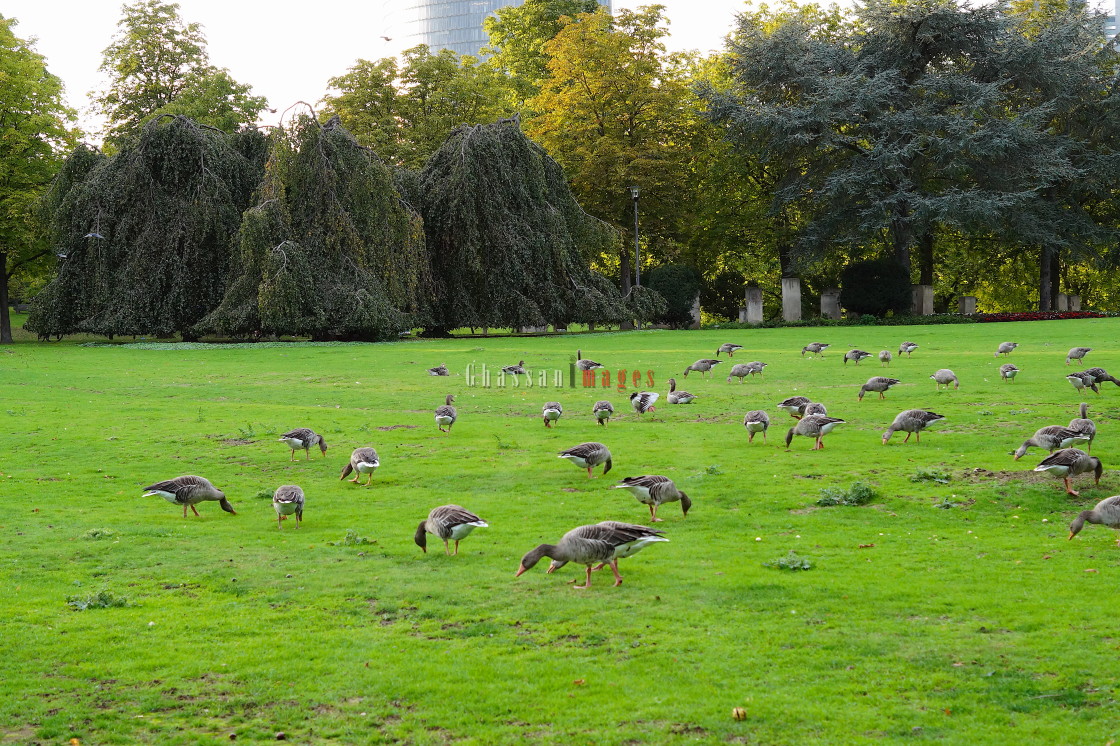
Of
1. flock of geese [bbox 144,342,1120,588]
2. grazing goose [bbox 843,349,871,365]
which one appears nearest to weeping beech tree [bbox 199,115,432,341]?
grazing goose [bbox 843,349,871,365]

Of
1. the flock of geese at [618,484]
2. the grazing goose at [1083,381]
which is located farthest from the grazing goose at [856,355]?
the grazing goose at [1083,381]

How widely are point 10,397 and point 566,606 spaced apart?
22.0 metres

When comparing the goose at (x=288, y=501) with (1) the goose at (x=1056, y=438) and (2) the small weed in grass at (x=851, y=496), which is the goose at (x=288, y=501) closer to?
(2) the small weed in grass at (x=851, y=496)

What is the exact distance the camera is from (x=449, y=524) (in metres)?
9.92

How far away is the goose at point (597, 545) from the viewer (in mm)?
8875

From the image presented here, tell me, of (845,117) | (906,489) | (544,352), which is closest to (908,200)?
(845,117)

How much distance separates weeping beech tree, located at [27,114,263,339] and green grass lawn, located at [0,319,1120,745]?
30.4 metres

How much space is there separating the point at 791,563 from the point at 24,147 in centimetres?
5530

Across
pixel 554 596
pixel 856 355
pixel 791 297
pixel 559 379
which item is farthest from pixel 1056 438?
pixel 791 297

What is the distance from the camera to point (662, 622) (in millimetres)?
8086

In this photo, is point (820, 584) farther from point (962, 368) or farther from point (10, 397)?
point (10, 397)

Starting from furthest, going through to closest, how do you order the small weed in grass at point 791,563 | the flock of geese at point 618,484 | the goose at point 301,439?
the goose at point 301,439 < the small weed in grass at point 791,563 < the flock of geese at point 618,484

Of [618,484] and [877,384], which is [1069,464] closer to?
[618,484]

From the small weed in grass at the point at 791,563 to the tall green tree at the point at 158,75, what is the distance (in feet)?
188
